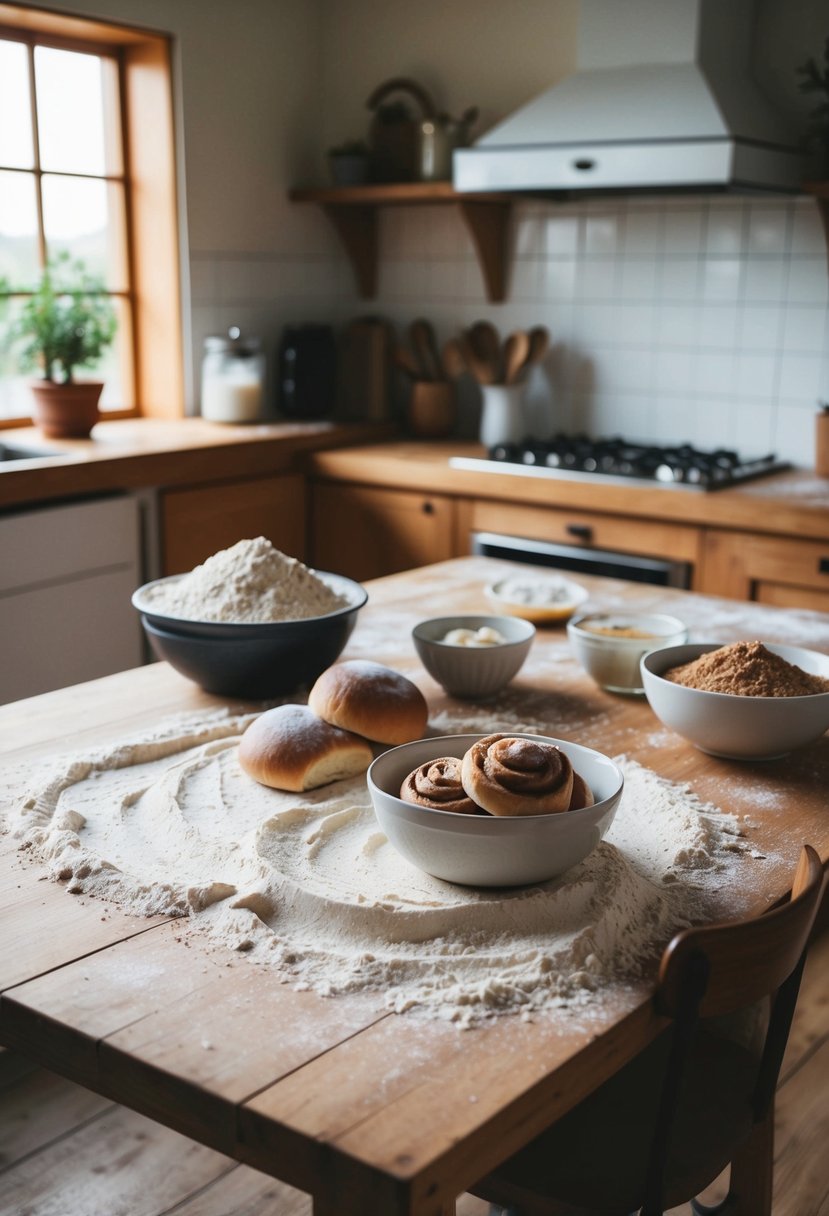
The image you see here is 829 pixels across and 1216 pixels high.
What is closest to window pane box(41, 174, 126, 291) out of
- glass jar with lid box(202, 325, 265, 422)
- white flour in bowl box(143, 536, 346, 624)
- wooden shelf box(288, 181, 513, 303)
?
glass jar with lid box(202, 325, 265, 422)

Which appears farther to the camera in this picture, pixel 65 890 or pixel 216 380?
pixel 216 380

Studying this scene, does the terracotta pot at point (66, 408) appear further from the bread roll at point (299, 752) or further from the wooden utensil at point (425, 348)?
the bread roll at point (299, 752)

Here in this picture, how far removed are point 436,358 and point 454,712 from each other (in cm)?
261

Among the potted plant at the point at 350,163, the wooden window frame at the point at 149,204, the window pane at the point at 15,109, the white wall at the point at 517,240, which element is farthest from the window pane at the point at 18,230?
the potted plant at the point at 350,163

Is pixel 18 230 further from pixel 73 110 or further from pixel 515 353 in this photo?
pixel 515 353

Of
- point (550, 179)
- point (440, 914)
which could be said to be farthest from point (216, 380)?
point (440, 914)

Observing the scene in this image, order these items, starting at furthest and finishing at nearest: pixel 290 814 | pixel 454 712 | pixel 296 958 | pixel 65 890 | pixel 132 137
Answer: pixel 132 137
pixel 454 712
pixel 290 814
pixel 65 890
pixel 296 958

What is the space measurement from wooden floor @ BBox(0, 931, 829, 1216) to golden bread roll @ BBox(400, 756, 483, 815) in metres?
0.97

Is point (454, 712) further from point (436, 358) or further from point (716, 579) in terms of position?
point (436, 358)

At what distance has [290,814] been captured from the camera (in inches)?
45.1

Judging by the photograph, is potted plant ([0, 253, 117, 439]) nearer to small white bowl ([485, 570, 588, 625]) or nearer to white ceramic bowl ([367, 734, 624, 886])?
small white bowl ([485, 570, 588, 625])

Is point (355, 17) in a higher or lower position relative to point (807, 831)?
higher

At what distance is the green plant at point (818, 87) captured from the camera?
2938 mm

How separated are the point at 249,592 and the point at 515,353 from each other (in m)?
2.28
